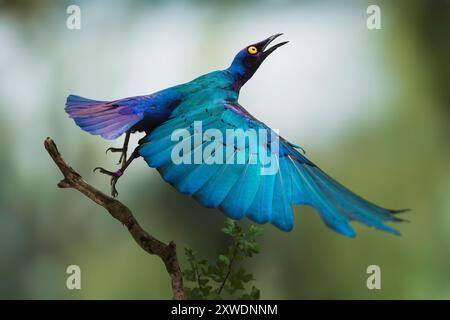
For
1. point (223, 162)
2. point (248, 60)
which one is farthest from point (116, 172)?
point (248, 60)

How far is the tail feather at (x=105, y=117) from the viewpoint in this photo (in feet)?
4.12

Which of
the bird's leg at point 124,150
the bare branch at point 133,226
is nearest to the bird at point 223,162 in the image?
the bird's leg at point 124,150

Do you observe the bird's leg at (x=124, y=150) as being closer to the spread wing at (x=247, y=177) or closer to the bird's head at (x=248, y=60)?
the spread wing at (x=247, y=177)

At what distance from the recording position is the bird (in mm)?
1080

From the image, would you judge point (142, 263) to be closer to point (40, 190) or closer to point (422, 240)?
point (40, 190)

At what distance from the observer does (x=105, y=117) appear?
128cm

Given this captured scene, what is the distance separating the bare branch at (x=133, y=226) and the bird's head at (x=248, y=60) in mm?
432

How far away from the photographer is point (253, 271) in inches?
69.4

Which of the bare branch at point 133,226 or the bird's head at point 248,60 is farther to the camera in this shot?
the bird's head at point 248,60

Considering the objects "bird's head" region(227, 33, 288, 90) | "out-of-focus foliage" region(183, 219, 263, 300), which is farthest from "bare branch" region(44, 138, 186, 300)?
"bird's head" region(227, 33, 288, 90)

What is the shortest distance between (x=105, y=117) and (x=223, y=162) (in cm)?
30

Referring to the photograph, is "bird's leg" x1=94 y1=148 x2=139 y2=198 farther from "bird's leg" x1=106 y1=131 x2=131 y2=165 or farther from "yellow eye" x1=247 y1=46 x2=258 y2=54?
"yellow eye" x1=247 y1=46 x2=258 y2=54

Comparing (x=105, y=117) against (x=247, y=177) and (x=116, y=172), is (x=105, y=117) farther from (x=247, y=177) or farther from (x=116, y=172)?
(x=247, y=177)
